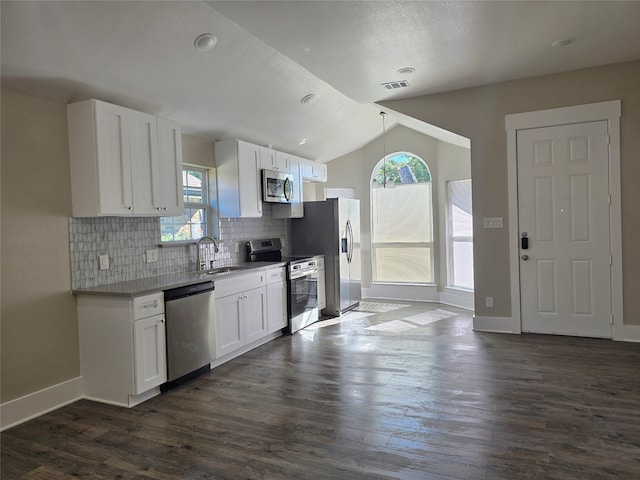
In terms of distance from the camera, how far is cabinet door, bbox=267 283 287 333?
489 cm

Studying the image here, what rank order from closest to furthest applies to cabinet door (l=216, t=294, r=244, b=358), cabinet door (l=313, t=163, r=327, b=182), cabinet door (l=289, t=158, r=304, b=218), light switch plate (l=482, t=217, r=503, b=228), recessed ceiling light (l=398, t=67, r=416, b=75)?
cabinet door (l=216, t=294, r=244, b=358) → recessed ceiling light (l=398, t=67, r=416, b=75) → light switch plate (l=482, t=217, r=503, b=228) → cabinet door (l=289, t=158, r=304, b=218) → cabinet door (l=313, t=163, r=327, b=182)

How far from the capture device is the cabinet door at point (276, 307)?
193 inches

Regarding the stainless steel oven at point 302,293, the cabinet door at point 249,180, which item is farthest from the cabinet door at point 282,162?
the stainless steel oven at point 302,293

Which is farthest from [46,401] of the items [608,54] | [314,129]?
[608,54]

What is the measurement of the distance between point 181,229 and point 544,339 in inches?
158

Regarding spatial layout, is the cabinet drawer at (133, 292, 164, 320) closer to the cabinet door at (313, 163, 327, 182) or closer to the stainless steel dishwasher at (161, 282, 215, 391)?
the stainless steel dishwasher at (161, 282, 215, 391)

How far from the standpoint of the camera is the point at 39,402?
10.4ft

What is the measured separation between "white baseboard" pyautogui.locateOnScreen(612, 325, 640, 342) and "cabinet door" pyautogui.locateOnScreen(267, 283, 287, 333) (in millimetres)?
→ 3564

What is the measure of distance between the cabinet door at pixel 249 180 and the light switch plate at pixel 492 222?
2.67 metres

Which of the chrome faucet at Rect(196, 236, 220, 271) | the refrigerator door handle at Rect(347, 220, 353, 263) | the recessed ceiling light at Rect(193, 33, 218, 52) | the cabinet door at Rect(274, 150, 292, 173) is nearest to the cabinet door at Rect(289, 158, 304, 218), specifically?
the cabinet door at Rect(274, 150, 292, 173)

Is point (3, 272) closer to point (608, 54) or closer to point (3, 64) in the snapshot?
point (3, 64)

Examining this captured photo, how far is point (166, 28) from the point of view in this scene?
3.04 metres

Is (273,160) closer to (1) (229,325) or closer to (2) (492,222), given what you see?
(1) (229,325)

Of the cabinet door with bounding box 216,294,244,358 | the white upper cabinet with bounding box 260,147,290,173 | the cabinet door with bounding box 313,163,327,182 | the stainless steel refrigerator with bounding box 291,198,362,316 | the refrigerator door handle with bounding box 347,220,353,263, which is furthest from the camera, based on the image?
the cabinet door with bounding box 313,163,327,182
